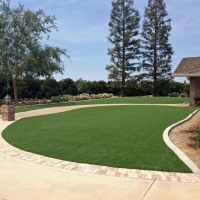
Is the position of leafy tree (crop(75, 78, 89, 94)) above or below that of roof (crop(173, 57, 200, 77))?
below

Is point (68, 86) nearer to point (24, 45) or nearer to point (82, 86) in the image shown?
point (82, 86)

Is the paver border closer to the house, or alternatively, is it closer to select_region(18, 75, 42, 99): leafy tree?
the house

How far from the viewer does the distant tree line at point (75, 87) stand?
2171 cm

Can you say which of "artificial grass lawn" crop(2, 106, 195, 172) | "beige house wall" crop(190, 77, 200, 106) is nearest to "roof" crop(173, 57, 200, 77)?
"beige house wall" crop(190, 77, 200, 106)

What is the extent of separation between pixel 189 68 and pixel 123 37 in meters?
16.9

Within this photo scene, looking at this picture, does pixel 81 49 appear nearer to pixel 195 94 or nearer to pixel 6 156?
pixel 195 94

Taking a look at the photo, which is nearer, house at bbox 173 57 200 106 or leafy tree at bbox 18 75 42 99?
house at bbox 173 57 200 106

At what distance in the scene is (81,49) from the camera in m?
22.8

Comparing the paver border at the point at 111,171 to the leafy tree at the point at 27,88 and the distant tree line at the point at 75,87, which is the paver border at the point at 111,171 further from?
the leafy tree at the point at 27,88

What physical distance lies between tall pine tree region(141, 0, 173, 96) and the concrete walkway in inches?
1165

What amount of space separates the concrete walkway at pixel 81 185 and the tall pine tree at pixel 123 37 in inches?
1104

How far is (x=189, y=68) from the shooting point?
54.5 ft

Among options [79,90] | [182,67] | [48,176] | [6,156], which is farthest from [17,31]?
[48,176]

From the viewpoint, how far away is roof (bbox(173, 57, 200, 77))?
619 inches
